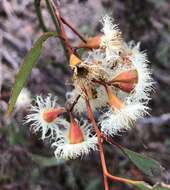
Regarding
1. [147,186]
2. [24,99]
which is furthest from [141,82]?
[24,99]

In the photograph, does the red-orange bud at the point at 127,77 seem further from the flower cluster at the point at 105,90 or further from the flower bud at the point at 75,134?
the flower bud at the point at 75,134

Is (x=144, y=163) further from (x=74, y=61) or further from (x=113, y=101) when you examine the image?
(x=74, y=61)

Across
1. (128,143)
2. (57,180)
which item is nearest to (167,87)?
(128,143)

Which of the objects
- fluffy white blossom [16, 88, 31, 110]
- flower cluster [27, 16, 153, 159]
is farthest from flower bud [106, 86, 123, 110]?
fluffy white blossom [16, 88, 31, 110]

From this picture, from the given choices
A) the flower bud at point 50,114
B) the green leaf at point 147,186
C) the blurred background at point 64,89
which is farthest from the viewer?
the blurred background at point 64,89

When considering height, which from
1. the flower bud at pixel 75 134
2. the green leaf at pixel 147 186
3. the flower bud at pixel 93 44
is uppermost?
the flower bud at pixel 93 44

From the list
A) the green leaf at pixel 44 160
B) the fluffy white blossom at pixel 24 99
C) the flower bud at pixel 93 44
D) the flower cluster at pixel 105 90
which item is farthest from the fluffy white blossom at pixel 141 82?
the green leaf at pixel 44 160
